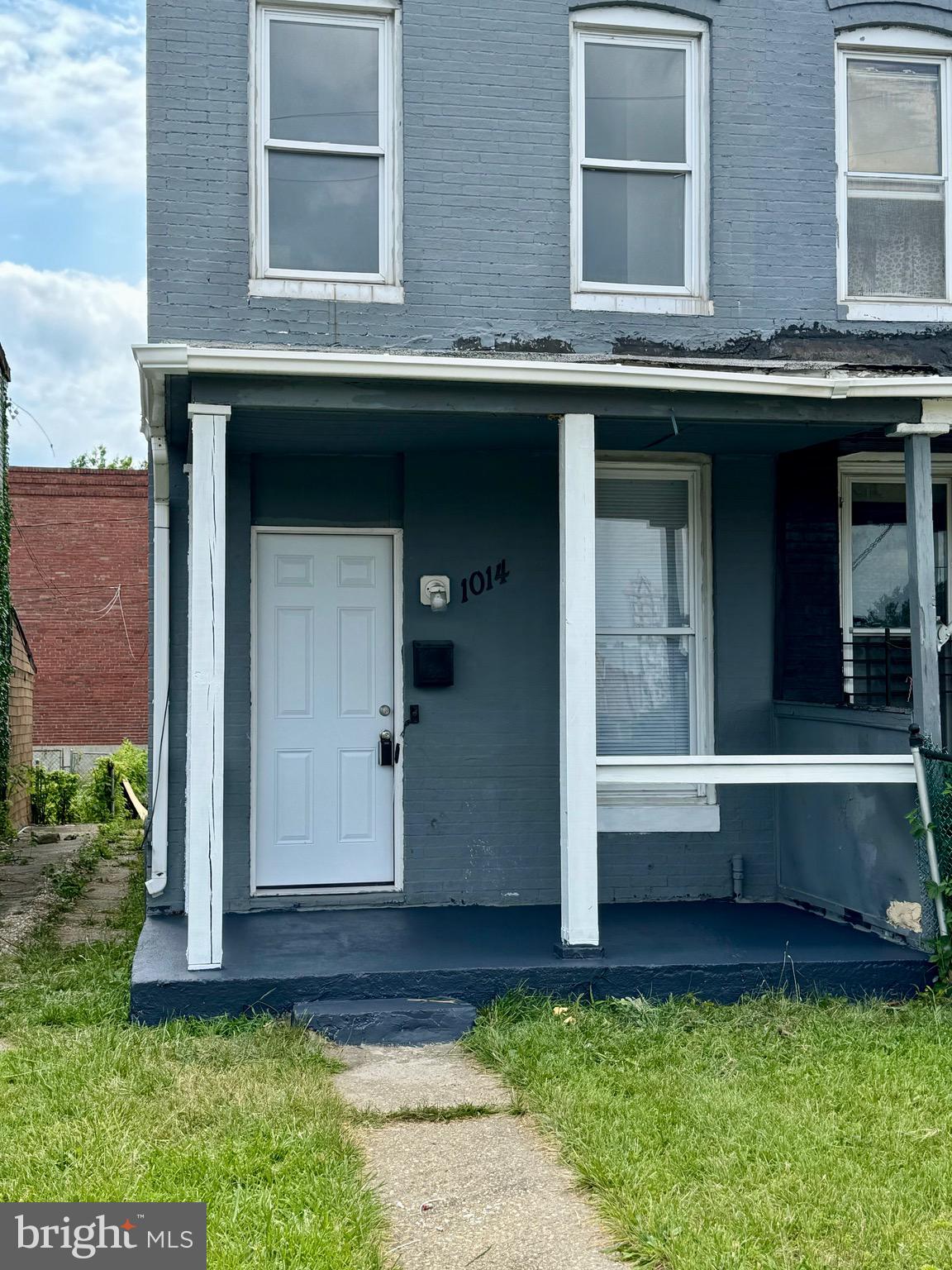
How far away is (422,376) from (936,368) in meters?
3.54

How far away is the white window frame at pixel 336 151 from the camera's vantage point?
7367mm

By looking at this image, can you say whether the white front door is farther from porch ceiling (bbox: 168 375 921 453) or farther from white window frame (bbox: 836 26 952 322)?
white window frame (bbox: 836 26 952 322)

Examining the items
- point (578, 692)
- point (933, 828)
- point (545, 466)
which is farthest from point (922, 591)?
point (545, 466)

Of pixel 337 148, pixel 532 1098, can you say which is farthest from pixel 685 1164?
pixel 337 148

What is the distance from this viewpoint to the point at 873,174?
26.6ft

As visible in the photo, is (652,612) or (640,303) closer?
→ (640,303)

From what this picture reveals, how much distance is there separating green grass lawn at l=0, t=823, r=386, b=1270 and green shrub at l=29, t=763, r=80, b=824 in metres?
9.71

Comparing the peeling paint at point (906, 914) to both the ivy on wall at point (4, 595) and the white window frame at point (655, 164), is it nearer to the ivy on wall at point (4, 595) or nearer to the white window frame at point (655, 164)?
the white window frame at point (655, 164)

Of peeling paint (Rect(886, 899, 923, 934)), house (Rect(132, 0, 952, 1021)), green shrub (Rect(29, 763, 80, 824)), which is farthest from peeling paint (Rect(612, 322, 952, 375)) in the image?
green shrub (Rect(29, 763, 80, 824))

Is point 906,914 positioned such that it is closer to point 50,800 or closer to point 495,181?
point 495,181

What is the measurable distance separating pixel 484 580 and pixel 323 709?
1278 millimetres

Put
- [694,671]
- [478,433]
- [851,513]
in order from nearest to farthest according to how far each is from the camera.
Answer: [478,433] < [694,671] < [851,513]

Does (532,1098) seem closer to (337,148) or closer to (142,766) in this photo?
(337,148)

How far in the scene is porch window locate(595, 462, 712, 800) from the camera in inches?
314
